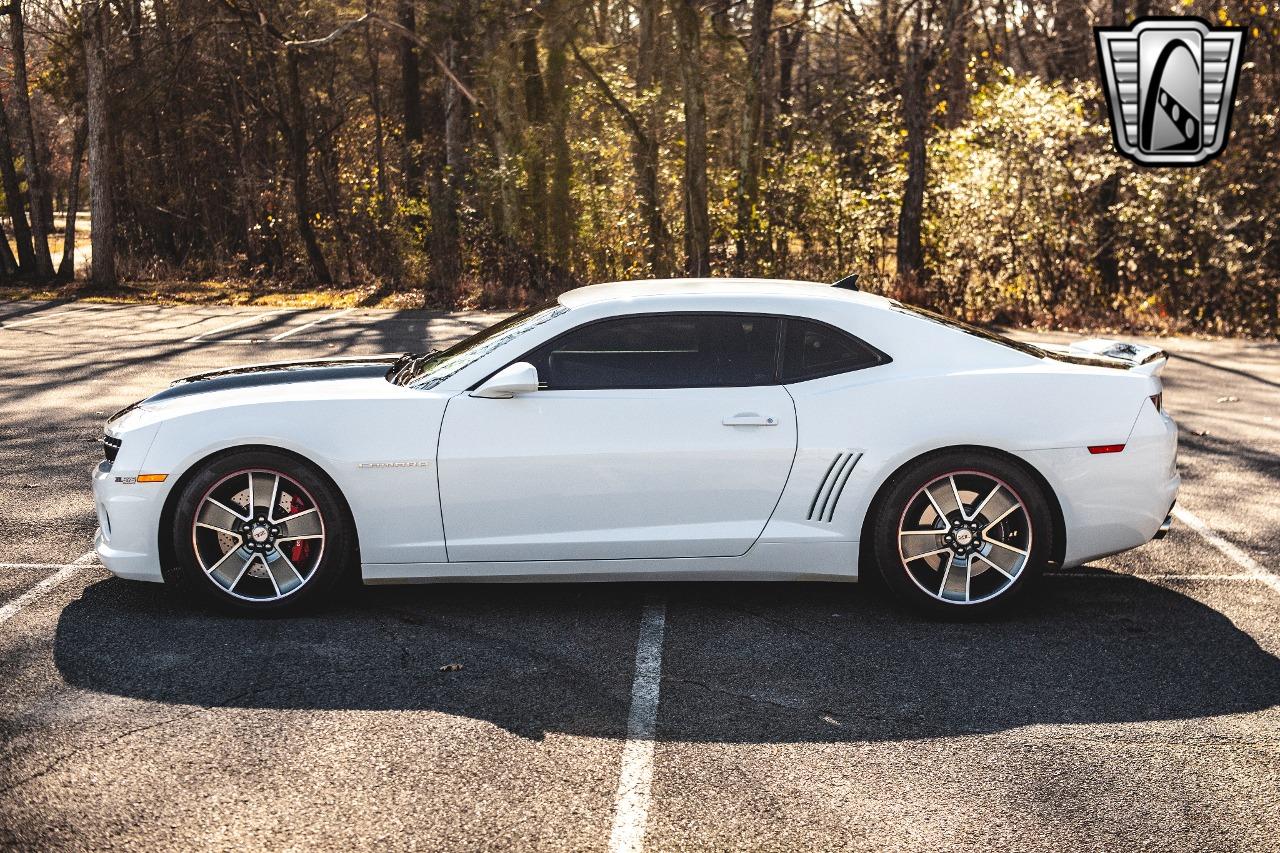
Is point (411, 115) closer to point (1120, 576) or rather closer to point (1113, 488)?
point (1120, 576)

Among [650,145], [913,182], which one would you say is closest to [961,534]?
[913,182]

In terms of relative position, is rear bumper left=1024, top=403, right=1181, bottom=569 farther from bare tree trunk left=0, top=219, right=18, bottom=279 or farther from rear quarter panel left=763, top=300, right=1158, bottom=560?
bare tree trunk left=0, top=219, right=18, bottom=279

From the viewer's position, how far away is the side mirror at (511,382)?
5223 mm

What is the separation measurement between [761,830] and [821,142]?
1894 centimetres

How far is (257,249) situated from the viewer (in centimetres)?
2530

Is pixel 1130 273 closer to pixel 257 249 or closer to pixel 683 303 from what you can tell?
pixel 683 303

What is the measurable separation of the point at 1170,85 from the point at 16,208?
805 inches

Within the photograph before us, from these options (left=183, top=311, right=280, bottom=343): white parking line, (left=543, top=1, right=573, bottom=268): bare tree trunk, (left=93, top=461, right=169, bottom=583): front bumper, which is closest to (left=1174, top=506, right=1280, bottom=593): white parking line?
(left=93, top=461, right=169, bottom=583): front bumper

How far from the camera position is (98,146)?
21625 millimetres

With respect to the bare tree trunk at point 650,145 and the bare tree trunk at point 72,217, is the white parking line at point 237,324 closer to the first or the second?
the bare tree trunk at point 650,145

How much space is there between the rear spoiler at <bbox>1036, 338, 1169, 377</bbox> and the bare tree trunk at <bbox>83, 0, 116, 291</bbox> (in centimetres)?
1889

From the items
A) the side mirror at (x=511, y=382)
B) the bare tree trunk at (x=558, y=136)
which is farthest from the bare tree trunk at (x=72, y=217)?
the side mirror at (x=511, y=382)

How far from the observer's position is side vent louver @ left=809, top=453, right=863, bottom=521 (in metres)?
5.32

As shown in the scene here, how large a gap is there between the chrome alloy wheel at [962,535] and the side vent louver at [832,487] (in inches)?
11.7
